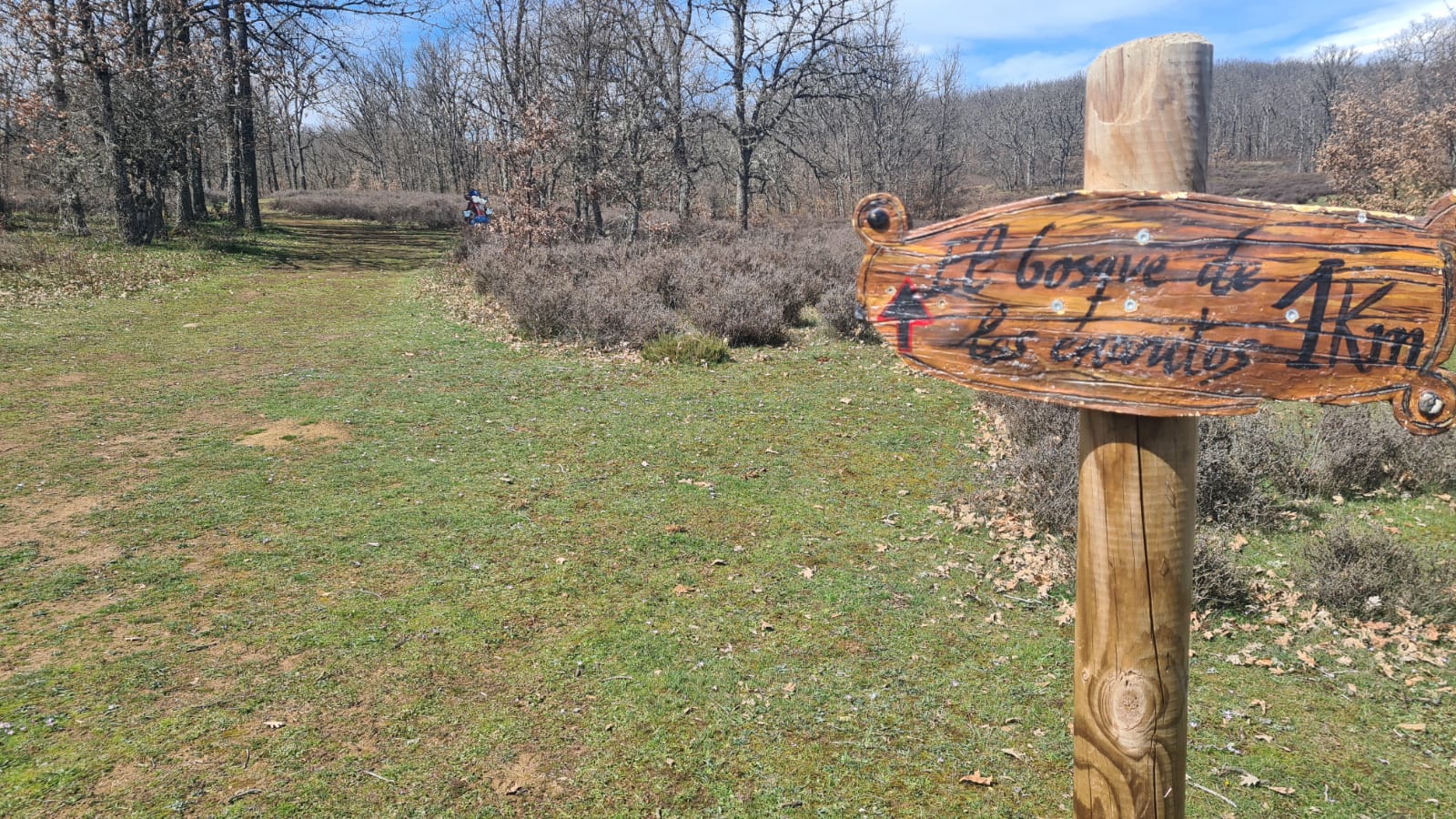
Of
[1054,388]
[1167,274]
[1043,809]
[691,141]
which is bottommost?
[1043,809]

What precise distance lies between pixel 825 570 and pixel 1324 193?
173 feet

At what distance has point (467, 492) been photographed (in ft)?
19.6

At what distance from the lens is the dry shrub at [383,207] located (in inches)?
1268

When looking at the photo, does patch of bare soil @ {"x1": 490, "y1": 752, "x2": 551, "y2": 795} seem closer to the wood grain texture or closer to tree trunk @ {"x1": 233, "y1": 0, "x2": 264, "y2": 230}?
the wood grain texture

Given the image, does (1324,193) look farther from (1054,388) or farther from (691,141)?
(1054,388)

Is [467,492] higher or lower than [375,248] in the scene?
lower

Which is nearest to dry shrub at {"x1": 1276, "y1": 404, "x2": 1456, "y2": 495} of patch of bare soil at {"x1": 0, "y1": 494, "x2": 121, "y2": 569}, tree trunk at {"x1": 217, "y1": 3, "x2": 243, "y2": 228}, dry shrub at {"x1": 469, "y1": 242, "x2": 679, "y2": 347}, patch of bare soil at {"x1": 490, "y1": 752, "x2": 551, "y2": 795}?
patch of bare soil at {"x1": 490, "y1": 752, "x2": 551, "y2": 795}

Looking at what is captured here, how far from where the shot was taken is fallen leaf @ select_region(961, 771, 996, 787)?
3.12 m

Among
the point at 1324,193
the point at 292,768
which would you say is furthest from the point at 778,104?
the point at 1324,193

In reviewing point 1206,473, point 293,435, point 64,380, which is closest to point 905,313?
point 1206,473

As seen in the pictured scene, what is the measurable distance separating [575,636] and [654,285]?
366 inches

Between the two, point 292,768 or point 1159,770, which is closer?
point 1159,770

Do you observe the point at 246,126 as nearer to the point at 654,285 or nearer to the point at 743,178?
the point at 743,178

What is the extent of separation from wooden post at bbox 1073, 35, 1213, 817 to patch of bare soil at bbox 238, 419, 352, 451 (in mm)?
6628
